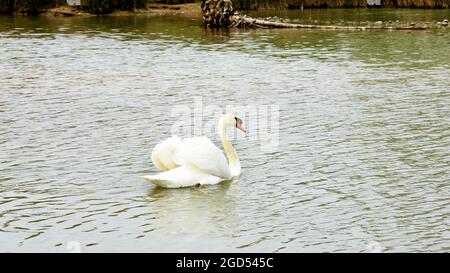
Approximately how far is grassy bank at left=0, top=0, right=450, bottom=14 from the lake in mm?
17649

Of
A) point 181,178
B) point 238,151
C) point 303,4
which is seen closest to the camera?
point 181,178

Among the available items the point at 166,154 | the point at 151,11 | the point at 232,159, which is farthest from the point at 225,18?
the point at 166,154

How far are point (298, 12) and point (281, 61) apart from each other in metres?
19.8

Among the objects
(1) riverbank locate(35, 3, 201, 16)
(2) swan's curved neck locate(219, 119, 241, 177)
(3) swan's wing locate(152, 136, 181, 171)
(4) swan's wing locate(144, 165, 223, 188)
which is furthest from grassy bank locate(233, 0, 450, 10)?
(4) swan's wing locate(144, 165, 223, 188)

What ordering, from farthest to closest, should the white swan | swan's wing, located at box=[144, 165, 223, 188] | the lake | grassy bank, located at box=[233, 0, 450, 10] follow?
grassy bank, located at box=[233, 0, 450, 10], the white swan, swan's wing, located at box=[144, 165, 223, 188], the lake

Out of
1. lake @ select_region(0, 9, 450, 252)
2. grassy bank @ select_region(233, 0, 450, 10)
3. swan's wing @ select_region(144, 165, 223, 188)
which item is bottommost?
lake @ select_region(0, 9, 450, 252)

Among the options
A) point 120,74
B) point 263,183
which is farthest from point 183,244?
point 120,74

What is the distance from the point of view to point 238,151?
14.3 m

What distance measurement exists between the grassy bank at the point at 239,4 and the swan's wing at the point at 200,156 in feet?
117

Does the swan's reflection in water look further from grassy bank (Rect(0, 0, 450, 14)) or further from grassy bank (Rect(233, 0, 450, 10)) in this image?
grassy bank (Rect(233, 0, 450, 10))

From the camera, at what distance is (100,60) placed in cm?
2717

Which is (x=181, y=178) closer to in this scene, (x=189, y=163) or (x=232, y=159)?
(x=189, y=163)

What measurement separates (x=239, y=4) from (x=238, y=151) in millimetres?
34875

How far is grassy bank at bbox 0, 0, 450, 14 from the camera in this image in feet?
153
